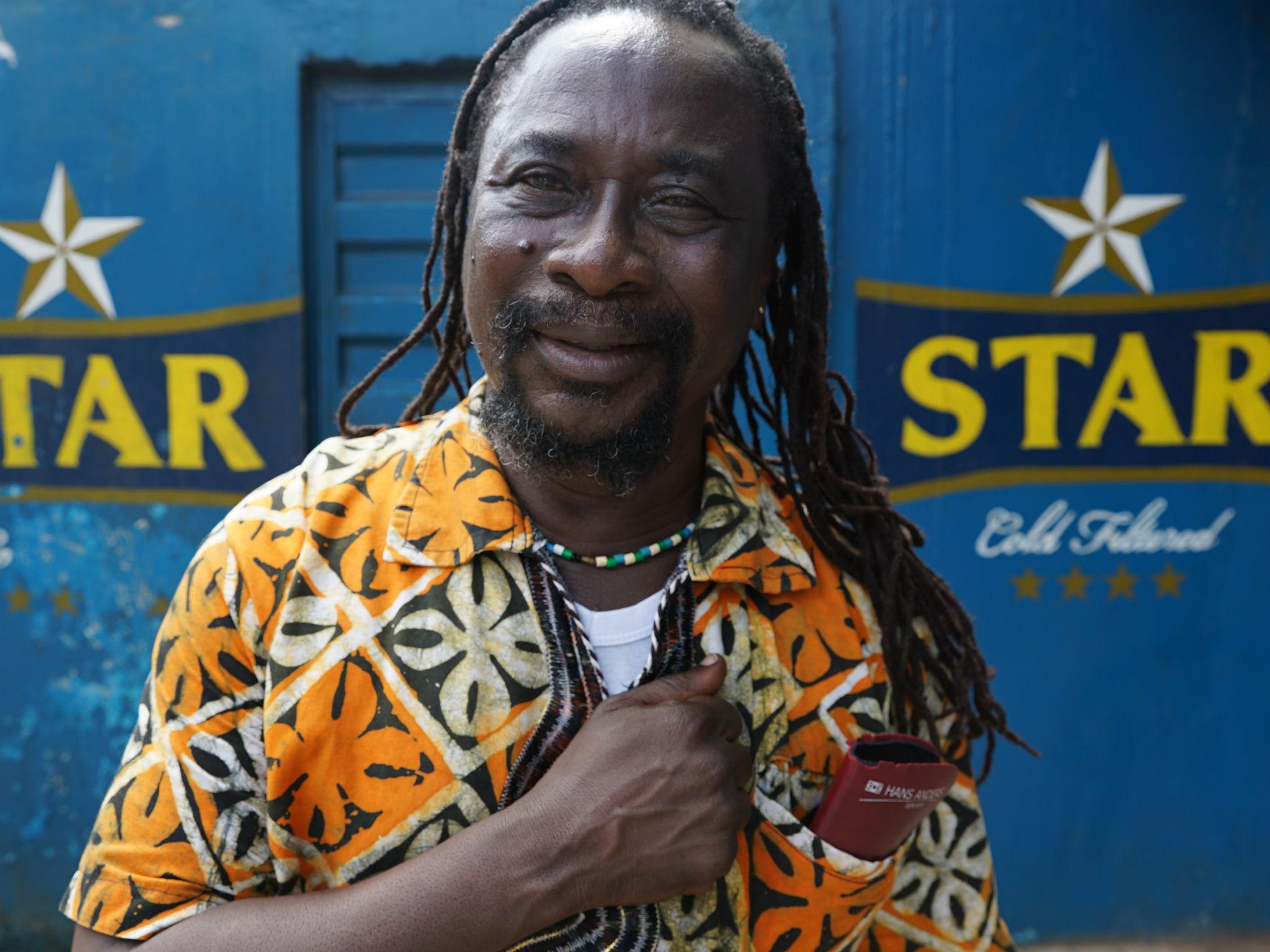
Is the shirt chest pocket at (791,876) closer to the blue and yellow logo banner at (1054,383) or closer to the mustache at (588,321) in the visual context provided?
the mustache at (588,321)

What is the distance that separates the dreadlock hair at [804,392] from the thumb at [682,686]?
1.00ft

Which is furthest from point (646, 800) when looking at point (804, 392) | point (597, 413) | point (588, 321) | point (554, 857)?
point (804, 392)

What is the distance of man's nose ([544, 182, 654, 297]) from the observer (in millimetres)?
1303

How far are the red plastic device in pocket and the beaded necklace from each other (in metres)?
0.35

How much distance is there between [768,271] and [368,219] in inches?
72.1

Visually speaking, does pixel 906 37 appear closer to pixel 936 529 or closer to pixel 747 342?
pixel 936 529

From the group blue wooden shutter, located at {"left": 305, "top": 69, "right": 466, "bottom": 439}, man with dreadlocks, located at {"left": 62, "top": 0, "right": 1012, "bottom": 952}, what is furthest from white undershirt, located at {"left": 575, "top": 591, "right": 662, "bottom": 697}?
blue wooden shutter, located at {"left": 305, "top": 69, "right": 466, "bottom": 439}

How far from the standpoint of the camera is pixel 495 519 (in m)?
1.39

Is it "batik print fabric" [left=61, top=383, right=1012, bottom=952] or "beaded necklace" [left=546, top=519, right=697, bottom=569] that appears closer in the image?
"batik print fabric" [left=61, top=383, right=1012, bottom=952]

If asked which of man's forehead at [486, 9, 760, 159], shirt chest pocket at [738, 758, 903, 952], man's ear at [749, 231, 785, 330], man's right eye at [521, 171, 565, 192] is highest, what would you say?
man's forehead at [486, 9, 760, 159]

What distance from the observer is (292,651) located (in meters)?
1.28

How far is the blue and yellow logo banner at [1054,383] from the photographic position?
10.5 feet

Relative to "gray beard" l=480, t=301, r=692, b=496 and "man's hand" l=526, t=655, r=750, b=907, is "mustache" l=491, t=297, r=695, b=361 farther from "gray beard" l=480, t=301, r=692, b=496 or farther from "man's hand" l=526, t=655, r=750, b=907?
"man's hand" l=526, t=655, r=750, b=907

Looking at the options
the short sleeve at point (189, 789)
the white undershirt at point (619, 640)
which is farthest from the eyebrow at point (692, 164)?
the short sleeve at point (189, 789)
